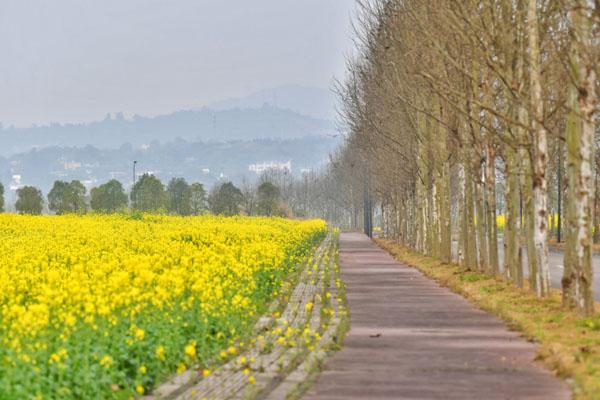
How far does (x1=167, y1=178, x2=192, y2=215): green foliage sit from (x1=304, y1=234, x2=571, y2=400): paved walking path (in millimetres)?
116783

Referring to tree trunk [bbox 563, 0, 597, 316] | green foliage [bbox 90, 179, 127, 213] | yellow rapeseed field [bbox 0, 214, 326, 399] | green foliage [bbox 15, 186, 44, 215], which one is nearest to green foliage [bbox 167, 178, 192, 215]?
green foliage [bbox 90, 179, 127, 213]

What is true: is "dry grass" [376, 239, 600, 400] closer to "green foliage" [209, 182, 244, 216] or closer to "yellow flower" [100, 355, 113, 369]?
"yellow flower" [100, 355, 113, 369]

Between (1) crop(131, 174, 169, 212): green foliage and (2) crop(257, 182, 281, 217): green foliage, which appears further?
(2) crop(257, 182, 281, 217): green foliage

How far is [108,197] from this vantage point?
397 feet

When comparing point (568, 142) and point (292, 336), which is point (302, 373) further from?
point (568, 142)

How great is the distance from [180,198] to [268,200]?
11.1 m

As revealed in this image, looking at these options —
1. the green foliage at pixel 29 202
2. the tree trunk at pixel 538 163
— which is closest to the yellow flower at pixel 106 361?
the tree trunk at pixel 538 163

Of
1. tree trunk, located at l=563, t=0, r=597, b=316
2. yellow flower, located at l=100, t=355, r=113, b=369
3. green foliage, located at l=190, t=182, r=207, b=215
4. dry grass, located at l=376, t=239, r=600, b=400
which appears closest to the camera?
yellow flower, located at l=100, t=355, r=113, b=369

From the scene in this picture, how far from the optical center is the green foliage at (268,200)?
139250 millimetres

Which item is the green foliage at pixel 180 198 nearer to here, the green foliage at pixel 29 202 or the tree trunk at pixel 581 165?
the green foliage at pixel 29 202

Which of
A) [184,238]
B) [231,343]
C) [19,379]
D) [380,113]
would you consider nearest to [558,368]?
[231,343]

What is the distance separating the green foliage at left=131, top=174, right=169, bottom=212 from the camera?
127 m

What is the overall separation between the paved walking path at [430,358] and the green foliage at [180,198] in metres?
117

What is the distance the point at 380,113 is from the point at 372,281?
22950 mm
